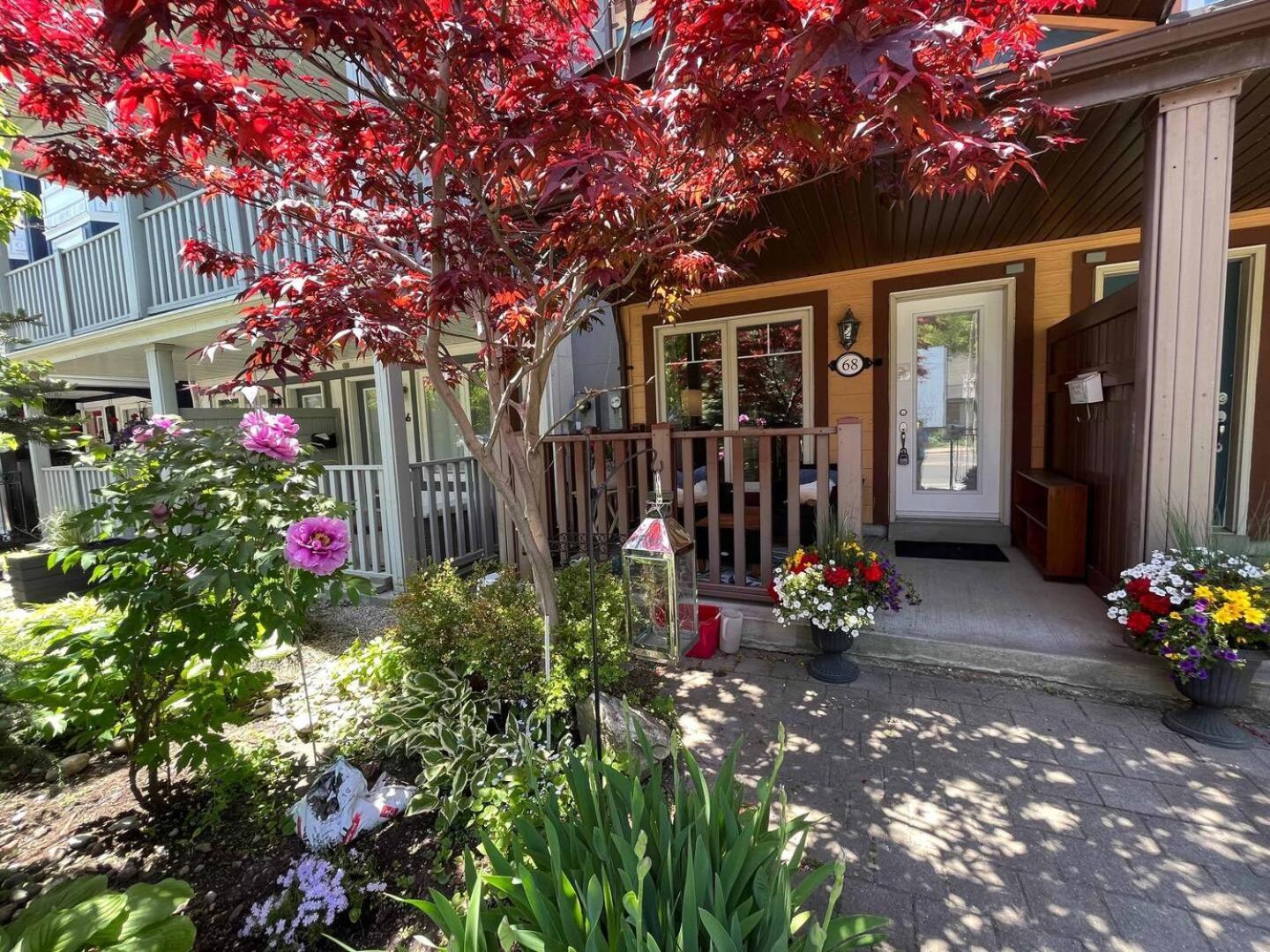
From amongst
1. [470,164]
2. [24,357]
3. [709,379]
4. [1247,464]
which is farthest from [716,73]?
[24,357]

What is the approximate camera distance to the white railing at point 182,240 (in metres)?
5.14

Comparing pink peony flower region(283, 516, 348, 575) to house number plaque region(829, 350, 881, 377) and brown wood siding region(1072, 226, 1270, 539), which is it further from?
brown wood siding region(1072, 226, 1270, 539)

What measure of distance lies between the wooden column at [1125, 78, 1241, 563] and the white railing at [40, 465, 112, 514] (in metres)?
8.68

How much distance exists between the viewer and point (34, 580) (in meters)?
4.95

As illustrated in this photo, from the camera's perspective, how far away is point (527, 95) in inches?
66.7

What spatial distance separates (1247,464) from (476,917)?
5.64 meters

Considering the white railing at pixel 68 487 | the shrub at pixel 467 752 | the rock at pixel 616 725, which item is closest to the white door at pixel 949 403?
the rock at pixel 616 725

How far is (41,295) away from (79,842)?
8.46 metres

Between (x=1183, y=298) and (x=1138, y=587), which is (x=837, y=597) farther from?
(x=1183, y=298)

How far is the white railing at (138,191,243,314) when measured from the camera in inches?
203

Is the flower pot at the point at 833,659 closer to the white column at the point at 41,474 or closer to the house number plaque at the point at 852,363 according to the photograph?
the house number plaque at the point at 852,363

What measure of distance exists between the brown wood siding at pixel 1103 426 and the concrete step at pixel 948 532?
763mm

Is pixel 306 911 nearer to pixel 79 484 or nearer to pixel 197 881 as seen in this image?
pixel 197 881

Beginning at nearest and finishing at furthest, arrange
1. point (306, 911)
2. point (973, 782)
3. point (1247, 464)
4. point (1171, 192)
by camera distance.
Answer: point (306, 911) < point (973, 782) < point (1171, 192) < point (1247, 464)
